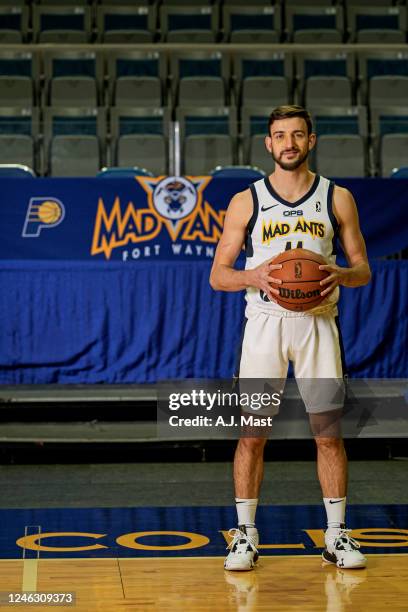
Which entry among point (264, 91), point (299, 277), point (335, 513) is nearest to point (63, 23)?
point (264, 91)

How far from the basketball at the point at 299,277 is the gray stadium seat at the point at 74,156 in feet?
17.4

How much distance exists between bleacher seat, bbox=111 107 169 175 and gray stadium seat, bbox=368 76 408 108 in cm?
254

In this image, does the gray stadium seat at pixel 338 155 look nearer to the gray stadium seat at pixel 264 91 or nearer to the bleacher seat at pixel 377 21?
the gray stadium seat at pixel 264 91

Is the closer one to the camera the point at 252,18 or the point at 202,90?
the point at 202,90

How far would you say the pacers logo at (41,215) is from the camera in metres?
7.28

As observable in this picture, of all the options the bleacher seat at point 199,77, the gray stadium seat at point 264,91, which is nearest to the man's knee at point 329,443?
the bleacher seat at point 199,77

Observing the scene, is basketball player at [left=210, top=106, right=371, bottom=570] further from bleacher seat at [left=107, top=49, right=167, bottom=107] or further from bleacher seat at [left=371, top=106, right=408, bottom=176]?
bleacher seat at [left=107, top=49, right=167, bottom=107]

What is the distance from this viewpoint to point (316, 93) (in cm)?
1029

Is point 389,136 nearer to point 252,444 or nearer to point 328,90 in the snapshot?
point 328,90

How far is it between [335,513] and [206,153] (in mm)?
5155

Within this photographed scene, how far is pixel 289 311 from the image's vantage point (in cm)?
362

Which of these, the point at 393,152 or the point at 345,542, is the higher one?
the point at 393,152

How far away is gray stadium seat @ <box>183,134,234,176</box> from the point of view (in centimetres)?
834

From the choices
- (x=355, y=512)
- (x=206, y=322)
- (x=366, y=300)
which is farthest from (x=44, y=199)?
(x=355, y=512)
